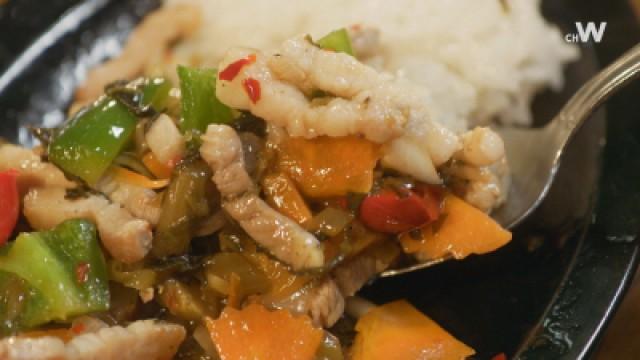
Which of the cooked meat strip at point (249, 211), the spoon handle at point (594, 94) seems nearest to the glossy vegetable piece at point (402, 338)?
the cooked meat strip at point (249, 211)

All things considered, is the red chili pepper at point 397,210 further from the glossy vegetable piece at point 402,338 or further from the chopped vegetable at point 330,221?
the glossy vegetable piece at point 402,338

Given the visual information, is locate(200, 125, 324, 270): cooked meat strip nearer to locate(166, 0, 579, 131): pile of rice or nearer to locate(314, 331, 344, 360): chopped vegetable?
locate(314, 331, 344, 360): chopped vegetable

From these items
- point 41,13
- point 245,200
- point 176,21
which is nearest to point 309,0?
point 176,21

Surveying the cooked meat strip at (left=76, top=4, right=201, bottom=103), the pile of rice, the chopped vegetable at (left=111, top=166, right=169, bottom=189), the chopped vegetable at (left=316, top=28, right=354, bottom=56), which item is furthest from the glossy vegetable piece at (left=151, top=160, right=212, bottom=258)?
the cooked meat strip at (left=76, top=4, right=201, bottom=103)

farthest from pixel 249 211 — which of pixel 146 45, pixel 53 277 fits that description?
pixel 146 45

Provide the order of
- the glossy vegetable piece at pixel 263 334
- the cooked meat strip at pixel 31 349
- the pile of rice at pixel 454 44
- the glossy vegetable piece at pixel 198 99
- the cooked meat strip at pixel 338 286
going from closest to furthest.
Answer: the cooked meat strip at pixel 31 349 < the glossy vegetable piece at pixel 263 334 < the cooked meat strip at pixel 338 286 < the glossy vegetable piece at pixel 198 99 < the pile of rice at pixel 454 44

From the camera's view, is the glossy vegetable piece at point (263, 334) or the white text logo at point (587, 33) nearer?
the glossy vegetable piece at point (263, 334)

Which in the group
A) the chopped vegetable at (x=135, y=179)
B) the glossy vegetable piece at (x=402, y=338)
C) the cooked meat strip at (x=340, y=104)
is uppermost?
the cooked meat strip at (x=340, y=104)

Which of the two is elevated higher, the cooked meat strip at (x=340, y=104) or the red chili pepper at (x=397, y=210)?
the cooked meat strip at (x=340, y=104)
